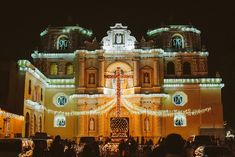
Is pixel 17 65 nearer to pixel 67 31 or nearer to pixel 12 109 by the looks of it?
pixel 12 109

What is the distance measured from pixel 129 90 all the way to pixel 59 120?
388 inches

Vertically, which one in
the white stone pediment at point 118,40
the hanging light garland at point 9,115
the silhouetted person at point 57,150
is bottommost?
the silhouetted person at point 57,150

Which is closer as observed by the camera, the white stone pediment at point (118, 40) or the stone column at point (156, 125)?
the stone column at point (156, 125)

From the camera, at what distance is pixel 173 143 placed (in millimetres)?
8672

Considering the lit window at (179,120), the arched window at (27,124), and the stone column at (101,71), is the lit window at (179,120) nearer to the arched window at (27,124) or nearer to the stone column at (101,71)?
the stone column at (101,71)

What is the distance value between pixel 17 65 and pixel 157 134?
18.8m

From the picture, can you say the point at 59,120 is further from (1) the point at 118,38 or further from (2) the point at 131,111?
(1) the point at 118,38

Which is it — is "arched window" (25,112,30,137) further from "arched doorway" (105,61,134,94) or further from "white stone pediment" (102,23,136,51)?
"white stone pediment" (102,23,136,51)

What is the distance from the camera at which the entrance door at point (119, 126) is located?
49406mm

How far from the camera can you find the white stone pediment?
166 feet

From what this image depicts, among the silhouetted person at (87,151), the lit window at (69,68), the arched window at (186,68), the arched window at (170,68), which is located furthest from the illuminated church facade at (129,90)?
the silhouetted person at (87,151)

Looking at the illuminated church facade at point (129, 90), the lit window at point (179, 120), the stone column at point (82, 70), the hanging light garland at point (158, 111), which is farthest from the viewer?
the stone column at point (82, 70)

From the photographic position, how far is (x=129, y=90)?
50.1m

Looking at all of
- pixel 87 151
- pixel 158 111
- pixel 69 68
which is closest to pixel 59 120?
pixel 69 68
